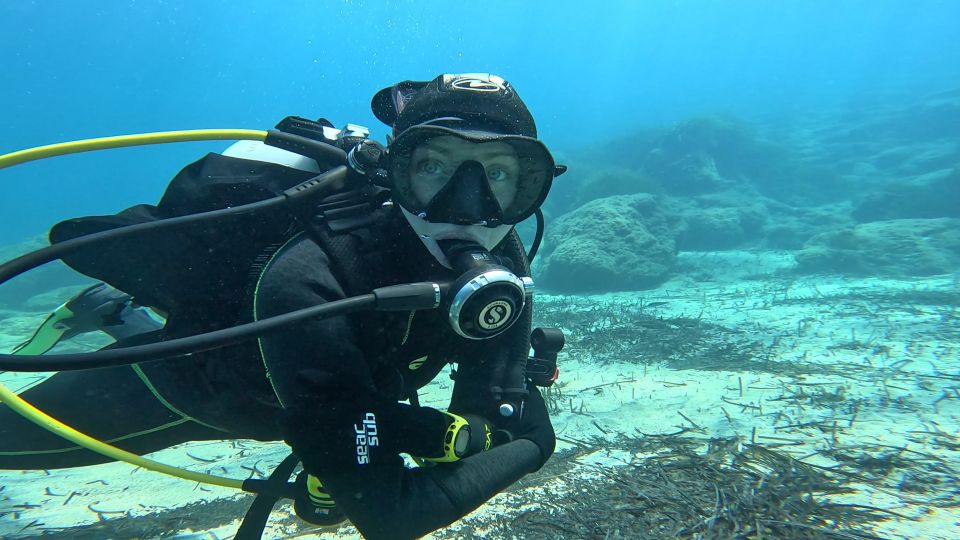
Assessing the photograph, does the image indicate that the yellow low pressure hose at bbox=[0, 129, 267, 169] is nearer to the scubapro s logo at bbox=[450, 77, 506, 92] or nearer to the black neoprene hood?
the black neoprene hood

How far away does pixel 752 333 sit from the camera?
7762 mm

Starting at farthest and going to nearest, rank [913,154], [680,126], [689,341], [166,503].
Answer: [680,126], [913,154], [689,341], [166,503]

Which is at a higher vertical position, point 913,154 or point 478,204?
point 913,154

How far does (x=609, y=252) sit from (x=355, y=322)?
11.7 meters

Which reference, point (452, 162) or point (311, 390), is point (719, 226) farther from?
point (311, 390)

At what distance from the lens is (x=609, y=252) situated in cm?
1299

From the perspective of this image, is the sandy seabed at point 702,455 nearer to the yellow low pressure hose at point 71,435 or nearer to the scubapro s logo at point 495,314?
the yellow low pressure hose at point 71,435

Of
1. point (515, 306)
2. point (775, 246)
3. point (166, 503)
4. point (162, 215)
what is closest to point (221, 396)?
point (162, 215)

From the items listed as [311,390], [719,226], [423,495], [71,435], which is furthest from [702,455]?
[719,226]

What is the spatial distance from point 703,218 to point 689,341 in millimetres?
11269

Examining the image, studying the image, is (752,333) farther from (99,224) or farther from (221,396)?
(99,224)

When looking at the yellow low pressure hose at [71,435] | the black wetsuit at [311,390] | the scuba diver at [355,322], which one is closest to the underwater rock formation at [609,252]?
the scuba diver at [355,322]

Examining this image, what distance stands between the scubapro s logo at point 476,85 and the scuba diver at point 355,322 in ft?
0.04

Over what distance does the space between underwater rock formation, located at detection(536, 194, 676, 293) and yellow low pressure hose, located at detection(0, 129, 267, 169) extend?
10895 mm
